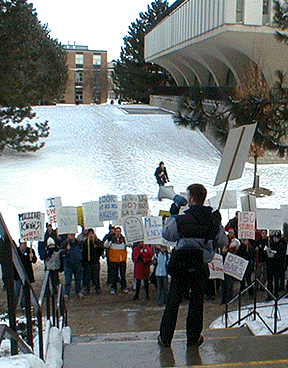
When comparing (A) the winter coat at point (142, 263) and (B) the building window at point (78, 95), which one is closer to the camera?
(A) the winter coat at point (142, 263)

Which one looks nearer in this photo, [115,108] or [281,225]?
[281,225]

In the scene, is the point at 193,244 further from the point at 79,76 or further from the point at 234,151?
the point at 79,76

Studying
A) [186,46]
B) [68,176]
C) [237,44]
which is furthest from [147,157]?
[186,46]

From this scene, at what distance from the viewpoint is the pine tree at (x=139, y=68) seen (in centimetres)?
5431

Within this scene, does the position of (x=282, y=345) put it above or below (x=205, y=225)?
below

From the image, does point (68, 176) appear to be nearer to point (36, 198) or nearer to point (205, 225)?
point (36, 198)

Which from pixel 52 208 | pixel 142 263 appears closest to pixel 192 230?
pixel 142 263

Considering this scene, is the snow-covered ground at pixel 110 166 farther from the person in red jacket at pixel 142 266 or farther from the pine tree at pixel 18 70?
the person in red jacket at pixel 142 266

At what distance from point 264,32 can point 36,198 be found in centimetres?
1467

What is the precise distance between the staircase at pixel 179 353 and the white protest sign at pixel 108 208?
6.80 m

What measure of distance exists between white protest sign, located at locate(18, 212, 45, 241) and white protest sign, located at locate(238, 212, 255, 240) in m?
3.89

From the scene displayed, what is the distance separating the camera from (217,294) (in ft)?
30.9

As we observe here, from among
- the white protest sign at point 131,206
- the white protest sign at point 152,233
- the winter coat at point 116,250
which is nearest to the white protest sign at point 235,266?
the white protest sign at point 152,233

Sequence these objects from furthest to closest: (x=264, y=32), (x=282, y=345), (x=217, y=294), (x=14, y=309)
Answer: (x=264, y=32)
(x=217, y=294)
(x=282, y=345)
(x=14, y=309)
